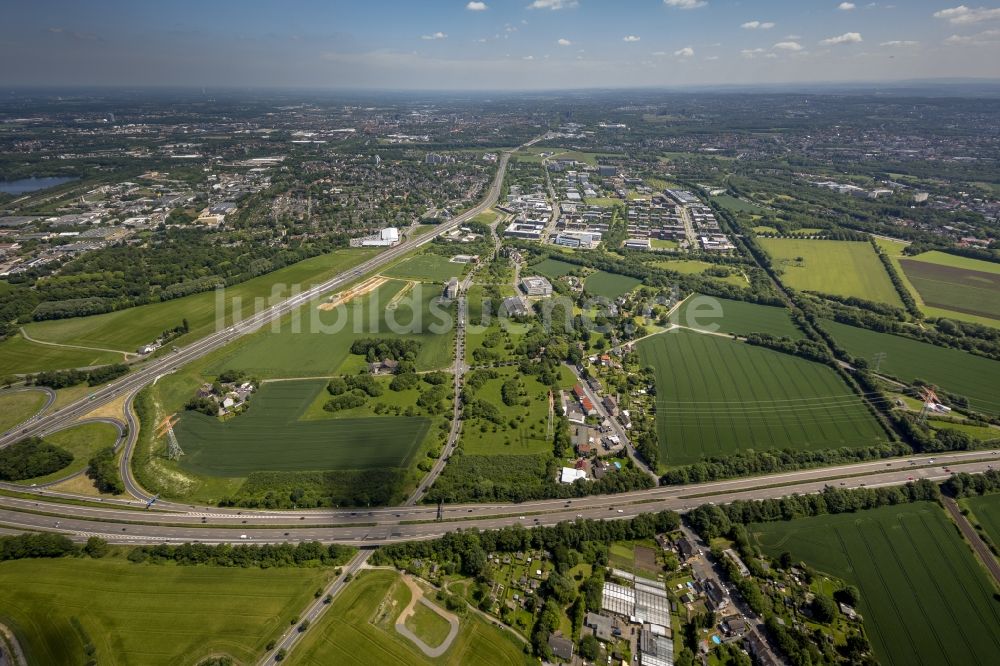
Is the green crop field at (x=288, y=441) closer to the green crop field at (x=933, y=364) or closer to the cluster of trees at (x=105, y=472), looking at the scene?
the cluster of trees at (x=105, y=472)

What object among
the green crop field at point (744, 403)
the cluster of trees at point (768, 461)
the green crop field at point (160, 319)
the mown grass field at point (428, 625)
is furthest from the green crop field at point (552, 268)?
the mown grass field at point (428, 625)

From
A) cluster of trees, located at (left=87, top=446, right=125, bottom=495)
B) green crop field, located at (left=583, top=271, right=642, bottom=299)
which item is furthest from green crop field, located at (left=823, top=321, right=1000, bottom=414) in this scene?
cluster of trees, located at (left=87, top=446, right=125, bottom=495)

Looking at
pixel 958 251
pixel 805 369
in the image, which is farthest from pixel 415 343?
pixel 958 251

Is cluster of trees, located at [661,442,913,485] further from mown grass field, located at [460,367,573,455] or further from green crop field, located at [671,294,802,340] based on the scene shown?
green crop field, located at [671,294,802,340]

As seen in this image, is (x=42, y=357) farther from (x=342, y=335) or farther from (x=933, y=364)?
(x=933, y=364)

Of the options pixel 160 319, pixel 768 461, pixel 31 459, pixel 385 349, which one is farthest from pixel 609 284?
pixel 31 459

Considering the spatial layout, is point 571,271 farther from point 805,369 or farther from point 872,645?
point 872,645
